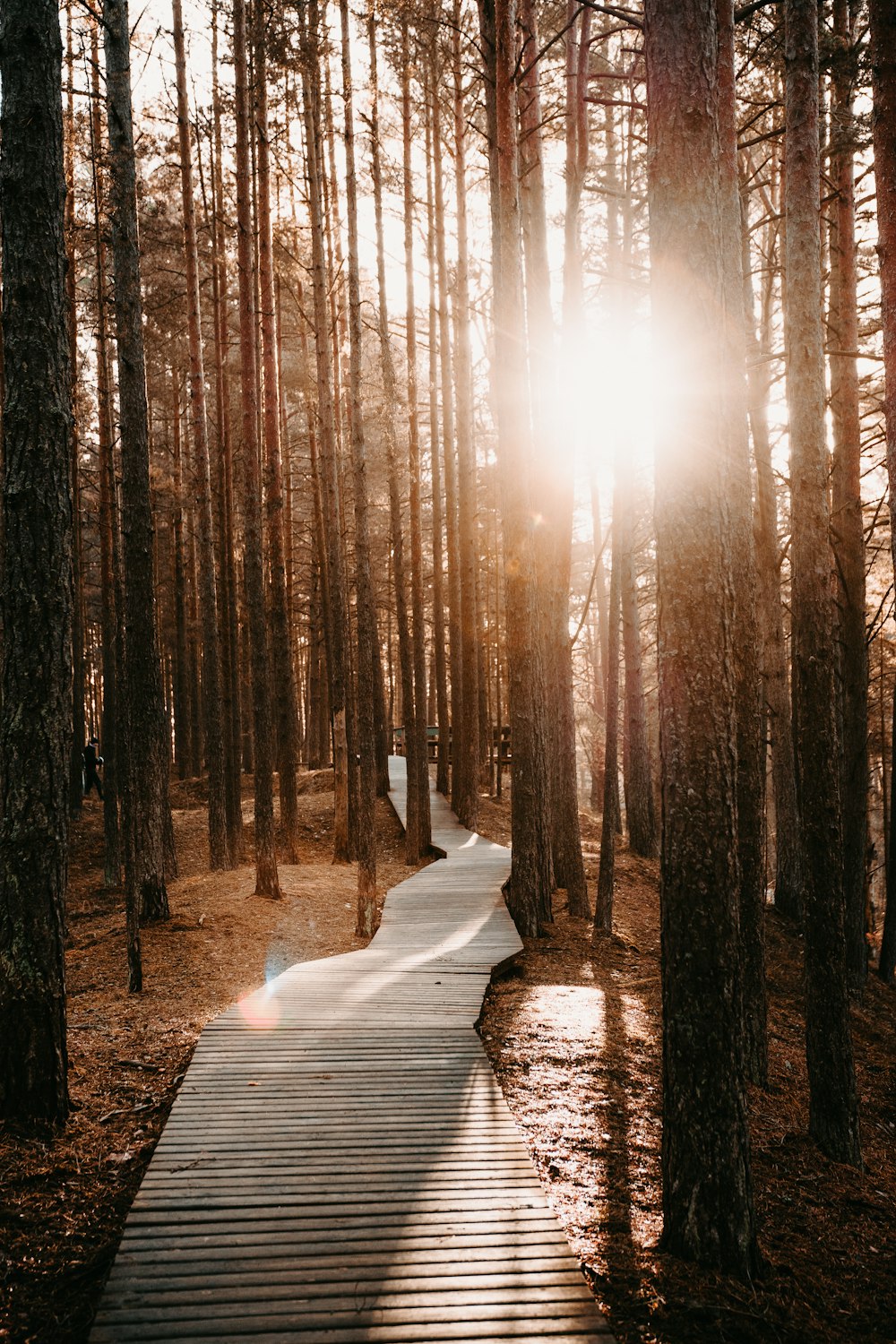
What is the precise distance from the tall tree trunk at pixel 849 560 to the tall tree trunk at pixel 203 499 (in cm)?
851

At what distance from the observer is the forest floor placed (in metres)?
3.15

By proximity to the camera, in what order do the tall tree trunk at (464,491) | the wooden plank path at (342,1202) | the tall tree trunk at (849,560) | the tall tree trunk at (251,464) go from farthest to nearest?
the tall tree trunk at (464,491), the tall tree trunk at (251,464), the tall tree trunk at (849,560), the wooden plank path at (342,1202)

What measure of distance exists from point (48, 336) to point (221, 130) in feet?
36.3

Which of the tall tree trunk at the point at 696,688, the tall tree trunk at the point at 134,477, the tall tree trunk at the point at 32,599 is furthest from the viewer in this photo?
the tall tree trunk at the point at 134,477

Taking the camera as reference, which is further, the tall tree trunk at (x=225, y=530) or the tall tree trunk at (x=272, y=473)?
the tall tree trunk at (x=225, y=530)

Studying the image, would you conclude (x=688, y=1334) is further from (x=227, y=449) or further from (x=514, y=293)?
(x=227, y=449)

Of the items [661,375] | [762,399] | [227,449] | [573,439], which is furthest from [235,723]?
[661,375]

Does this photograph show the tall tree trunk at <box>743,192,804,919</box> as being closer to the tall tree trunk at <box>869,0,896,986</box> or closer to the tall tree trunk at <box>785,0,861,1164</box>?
the tall tree trunk at <box>869,0,896,986</box>

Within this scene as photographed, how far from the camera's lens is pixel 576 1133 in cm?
446

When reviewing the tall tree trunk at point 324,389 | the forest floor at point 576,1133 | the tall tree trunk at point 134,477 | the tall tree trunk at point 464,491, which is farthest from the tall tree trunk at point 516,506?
the tall tree trunk at point 464,491

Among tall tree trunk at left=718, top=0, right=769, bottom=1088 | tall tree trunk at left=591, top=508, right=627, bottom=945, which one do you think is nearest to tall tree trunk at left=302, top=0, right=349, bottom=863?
tall tree trunk at left=591, top=508, right=627, bottom=945

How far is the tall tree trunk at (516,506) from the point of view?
27.1 feet

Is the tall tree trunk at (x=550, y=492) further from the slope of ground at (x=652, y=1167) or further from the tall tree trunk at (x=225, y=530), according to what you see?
the tall tree trunk at (x=225, y=530)

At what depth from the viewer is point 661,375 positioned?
365 cm
